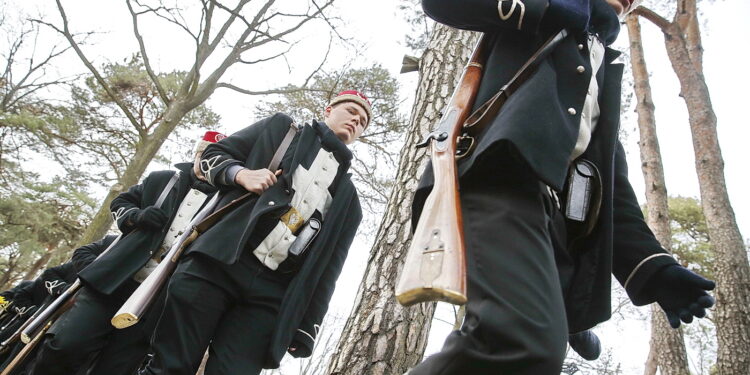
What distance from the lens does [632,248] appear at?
1.52 meters

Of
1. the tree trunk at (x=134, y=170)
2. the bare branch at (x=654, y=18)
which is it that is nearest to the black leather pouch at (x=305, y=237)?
the tree trunk at (x=134, y=170)

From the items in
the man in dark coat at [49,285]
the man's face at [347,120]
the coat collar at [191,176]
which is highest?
the man's face at [347,120]

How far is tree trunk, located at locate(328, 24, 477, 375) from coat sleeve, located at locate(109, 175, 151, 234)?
5.36 feet

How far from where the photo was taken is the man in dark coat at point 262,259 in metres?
2.02

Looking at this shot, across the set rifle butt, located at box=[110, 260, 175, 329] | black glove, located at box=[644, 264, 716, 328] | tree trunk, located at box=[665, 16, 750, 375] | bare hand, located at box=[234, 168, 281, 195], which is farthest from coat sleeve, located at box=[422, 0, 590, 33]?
tree trunk, located at box=[665, 16, 750, 375]

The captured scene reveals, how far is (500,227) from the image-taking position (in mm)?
1146

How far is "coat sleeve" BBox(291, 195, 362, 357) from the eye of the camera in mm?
2416

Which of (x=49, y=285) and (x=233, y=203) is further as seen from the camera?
(x=49, y=285)

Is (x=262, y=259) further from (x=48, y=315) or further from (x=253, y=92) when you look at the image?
(x=253, y=92)

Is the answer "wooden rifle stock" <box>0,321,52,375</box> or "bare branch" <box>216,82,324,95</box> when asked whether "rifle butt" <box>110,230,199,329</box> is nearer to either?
"wooden rifle stock" <box>0,321,52,375</box>

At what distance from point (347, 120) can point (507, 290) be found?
204 cm

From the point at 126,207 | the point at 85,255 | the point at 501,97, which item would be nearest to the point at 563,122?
the point at 501,97

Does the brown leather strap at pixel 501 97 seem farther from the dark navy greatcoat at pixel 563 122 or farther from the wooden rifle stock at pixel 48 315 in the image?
the wooden rifle stock at pixel 48 315

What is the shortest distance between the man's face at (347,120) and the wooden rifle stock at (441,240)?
1.46 m
